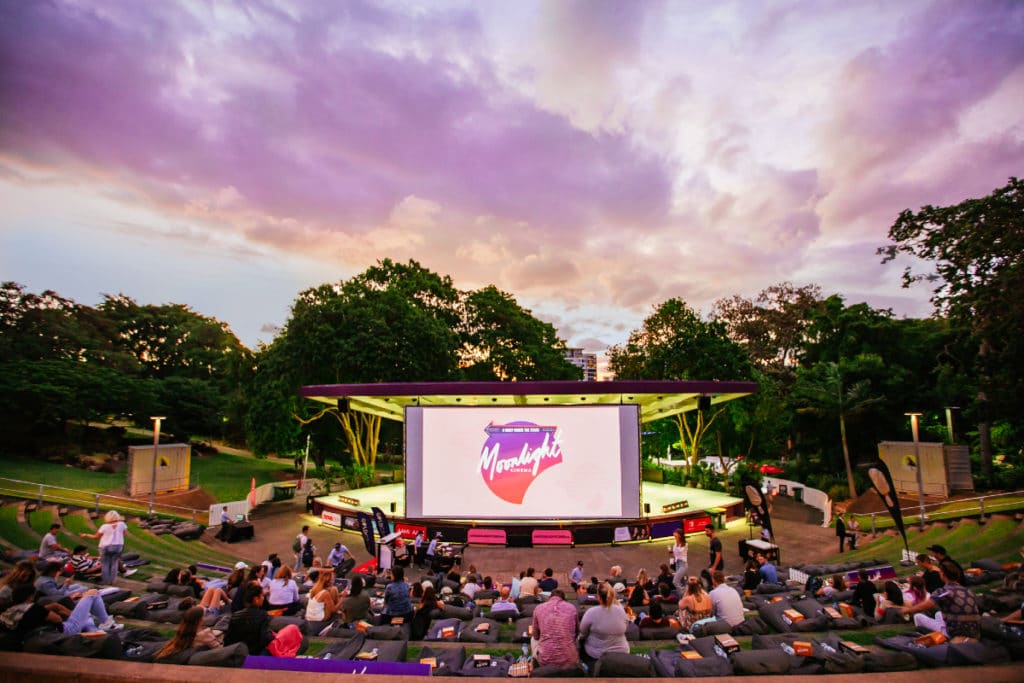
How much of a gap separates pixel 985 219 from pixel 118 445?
4992 centimetres

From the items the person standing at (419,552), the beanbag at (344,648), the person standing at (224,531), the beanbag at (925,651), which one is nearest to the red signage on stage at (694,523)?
the person standing at (419,552)

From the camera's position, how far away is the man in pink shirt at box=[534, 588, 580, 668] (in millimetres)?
4969

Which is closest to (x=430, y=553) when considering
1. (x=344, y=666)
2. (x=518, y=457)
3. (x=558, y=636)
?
(x=518, y=457)

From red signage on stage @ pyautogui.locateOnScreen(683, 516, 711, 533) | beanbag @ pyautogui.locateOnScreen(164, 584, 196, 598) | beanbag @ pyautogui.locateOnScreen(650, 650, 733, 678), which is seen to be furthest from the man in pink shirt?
red signage on stage @ pyautogui.locateOnScreen(683, 516, 711, 533)

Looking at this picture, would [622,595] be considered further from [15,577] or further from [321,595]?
[15,577]

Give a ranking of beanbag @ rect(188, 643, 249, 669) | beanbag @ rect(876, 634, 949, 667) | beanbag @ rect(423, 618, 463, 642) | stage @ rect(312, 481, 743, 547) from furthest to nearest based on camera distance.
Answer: stage @ rect(312, 481, 743, 547) < beanbag @ rect(423, 618, 463, 642) < beanbag @ rect(876, 634, 949, 667) < beanbag @ rect(188, 643, 249, 669)

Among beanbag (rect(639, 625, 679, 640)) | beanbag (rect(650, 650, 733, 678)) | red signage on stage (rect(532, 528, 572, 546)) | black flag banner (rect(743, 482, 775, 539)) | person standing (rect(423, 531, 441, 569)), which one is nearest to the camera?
beanbag (rect(650, 650, 733, 678))

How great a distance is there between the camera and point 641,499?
16406 mm

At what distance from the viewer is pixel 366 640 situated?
625 centimetres

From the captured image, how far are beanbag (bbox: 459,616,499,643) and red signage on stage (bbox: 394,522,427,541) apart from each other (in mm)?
9712

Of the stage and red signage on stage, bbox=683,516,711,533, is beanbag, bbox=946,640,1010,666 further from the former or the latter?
red signage on stage, bbox=683,516,711,533

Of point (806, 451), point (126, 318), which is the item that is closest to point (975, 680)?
point (806, 451)

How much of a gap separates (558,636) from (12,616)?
598 centimetres

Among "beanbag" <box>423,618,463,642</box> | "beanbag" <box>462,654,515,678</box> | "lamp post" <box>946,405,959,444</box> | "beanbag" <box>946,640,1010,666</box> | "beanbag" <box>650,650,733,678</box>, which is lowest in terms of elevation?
"beanbag" <box>423,618,463,642</box>
